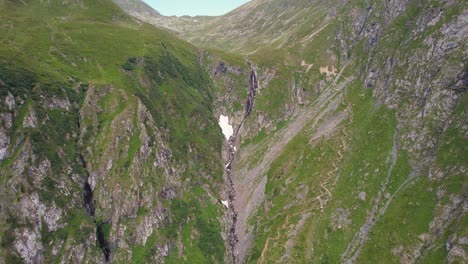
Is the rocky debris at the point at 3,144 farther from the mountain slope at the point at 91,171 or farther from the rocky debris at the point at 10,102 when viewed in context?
the rocky debris at the point at 10,102

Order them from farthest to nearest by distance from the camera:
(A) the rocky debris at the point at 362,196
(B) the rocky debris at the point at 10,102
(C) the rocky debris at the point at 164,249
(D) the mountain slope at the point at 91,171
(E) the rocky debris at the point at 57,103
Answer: (E) the rocky debris at the point at 57,103 → (A) the rocky debris at the point at 362,196 → (C) the rocky debris at the point at 164,249 → (B) the rocky debris at the point at 10,102 → (D) the mountain slope at the point at 91,171

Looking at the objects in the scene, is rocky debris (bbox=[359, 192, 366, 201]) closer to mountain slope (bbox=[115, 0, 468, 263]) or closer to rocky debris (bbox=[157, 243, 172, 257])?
mountain slope (bbox=[115, 0, 468, 263])

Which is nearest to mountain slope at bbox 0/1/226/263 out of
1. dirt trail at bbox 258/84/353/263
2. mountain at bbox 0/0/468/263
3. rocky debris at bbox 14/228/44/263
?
rocky debris at bbox 14/228/44/263

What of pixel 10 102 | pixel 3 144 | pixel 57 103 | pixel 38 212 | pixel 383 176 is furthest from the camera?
pixel 57 103

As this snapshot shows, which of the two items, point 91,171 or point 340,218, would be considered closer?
point 340,218

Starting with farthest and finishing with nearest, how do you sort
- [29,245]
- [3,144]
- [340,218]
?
[340,218], [3,144], [29,245]

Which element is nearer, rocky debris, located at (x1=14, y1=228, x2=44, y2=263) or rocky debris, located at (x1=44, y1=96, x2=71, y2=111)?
rocky debris, located at (x1=14, y1=228, x2=44, y2=263)

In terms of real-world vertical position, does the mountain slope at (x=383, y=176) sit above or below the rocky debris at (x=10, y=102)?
below

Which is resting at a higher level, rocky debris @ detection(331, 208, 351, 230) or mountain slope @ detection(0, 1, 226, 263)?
mountain slope @ detection(0, 1, 226, 263)

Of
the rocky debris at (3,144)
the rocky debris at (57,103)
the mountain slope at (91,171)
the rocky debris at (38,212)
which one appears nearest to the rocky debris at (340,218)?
the mountain slope at (91,171)

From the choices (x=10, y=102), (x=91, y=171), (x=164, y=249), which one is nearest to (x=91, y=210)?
(x=91, y=171)

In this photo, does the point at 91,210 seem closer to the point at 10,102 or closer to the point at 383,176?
the point at 10,102
